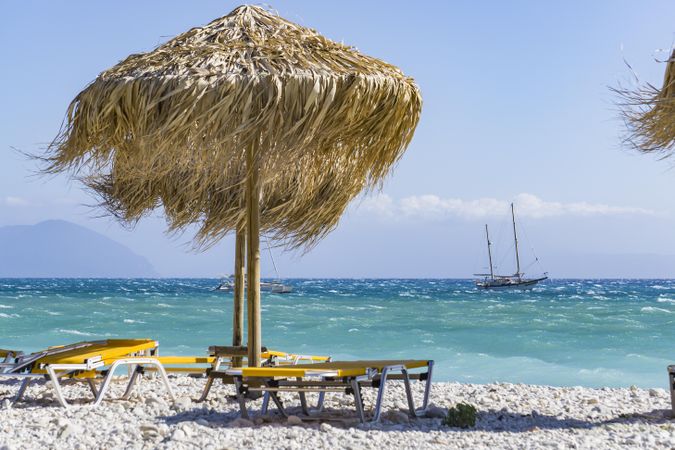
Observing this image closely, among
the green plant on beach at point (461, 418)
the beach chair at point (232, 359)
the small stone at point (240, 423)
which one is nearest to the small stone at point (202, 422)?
the small stone at point (240, 423)

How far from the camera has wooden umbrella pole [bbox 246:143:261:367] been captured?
496 cm

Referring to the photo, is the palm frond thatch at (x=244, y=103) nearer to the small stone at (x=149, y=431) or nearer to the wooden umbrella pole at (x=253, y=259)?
the wooden umbrella pole at (x=253, y=259)

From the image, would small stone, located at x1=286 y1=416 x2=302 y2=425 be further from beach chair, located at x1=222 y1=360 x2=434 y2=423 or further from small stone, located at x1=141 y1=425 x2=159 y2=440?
small stone, located at x1=141 y1=425 x2=159 y2=440

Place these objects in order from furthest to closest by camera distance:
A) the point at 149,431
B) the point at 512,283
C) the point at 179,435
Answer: the point at 512,283
the point at 149,431
the point at 179,435

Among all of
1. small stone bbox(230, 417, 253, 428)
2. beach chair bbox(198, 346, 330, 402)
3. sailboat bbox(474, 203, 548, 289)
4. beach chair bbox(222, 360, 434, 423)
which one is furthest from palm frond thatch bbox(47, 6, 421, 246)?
sailboat bbox(474, 203, 548, 289)

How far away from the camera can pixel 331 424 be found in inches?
179

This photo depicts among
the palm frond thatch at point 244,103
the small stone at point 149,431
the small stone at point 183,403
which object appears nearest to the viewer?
the small stone at point 149,431

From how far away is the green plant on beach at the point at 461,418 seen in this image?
4.55m

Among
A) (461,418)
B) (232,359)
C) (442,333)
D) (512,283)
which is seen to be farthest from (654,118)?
(512,283)

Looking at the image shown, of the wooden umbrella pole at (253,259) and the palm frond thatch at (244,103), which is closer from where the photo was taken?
the palm frond thatch at (244,103)

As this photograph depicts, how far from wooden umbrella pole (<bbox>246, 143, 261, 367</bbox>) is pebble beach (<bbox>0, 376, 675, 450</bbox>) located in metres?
0.44

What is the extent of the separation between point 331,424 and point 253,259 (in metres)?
1.17

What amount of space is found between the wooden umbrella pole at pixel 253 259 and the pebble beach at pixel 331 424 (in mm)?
444

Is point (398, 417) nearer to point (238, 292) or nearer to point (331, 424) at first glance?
point (331, 424)
